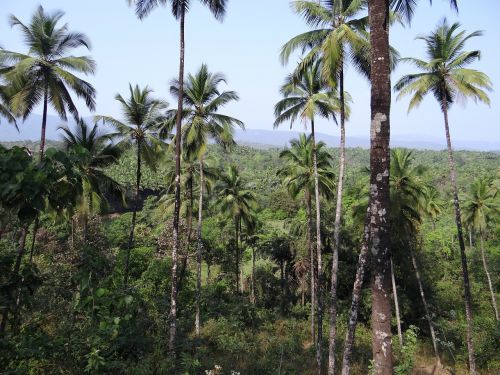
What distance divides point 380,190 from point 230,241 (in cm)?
3335

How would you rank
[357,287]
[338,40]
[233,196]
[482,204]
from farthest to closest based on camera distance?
[482,204] < [233,196] < [338,40] < [357,287]

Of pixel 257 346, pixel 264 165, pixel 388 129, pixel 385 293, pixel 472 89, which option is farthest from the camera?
pixel 264 165

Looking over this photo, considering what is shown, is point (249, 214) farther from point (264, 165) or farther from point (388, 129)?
point (264, 165)

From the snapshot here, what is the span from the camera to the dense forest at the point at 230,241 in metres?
4.41

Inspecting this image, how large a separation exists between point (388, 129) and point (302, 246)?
77.4 ft

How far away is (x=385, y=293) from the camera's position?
5.84 m

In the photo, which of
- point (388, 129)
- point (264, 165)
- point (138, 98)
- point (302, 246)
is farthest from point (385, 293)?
point (264, 165)

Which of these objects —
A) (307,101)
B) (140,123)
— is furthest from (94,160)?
(307,101)

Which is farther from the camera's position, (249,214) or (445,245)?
(445,245)

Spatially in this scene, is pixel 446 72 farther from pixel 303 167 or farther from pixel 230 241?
pixel 230 241

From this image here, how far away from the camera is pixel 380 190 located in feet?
20.3

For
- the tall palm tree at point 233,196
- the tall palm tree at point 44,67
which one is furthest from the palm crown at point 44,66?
the tall palm tree at point 233,196

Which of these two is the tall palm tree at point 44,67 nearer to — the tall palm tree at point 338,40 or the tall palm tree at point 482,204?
the tall palm tree at point 338,40

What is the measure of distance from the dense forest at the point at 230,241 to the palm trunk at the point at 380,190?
0.02 m
